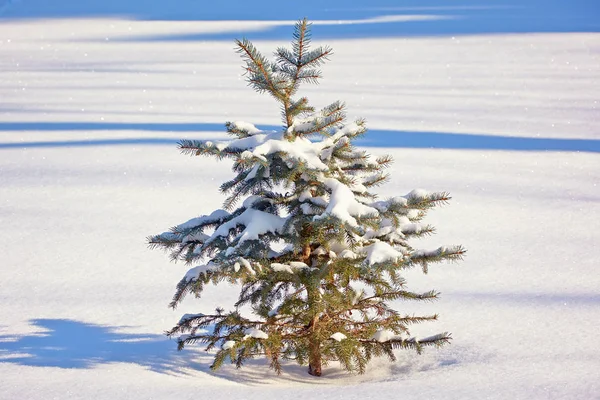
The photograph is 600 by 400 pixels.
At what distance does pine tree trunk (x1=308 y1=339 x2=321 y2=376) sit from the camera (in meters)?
3.76

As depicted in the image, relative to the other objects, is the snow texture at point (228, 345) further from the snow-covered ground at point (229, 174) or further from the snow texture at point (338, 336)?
the snow texture at point (338, 336)

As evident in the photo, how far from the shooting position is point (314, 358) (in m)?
3.84

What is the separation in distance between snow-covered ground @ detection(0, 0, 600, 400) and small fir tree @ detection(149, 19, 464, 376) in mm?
198

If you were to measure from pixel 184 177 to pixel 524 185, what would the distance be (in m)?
2.84

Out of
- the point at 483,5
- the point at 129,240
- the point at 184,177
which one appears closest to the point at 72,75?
the point at 184,177

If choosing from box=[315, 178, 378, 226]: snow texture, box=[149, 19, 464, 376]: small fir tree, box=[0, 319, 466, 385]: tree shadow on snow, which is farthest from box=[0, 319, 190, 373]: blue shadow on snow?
box=[315, 178, 378, 226]: snow texture

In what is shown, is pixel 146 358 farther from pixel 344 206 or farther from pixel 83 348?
pixel 344 206

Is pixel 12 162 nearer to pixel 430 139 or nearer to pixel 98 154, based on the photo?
pixel 98 154

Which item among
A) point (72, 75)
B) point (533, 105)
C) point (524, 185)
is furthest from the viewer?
point (72, 75)

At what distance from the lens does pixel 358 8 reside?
23656 mm

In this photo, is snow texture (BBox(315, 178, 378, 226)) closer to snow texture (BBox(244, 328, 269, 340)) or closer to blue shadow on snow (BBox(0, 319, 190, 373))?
snow texture (BBox(244, 328, 269, 340))

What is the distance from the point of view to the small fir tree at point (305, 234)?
3.45 meters

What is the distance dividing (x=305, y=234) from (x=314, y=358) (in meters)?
0.57

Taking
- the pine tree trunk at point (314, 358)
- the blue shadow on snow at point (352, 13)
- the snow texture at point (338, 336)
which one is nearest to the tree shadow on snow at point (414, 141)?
the pine tree trunk at point (314, 358)
